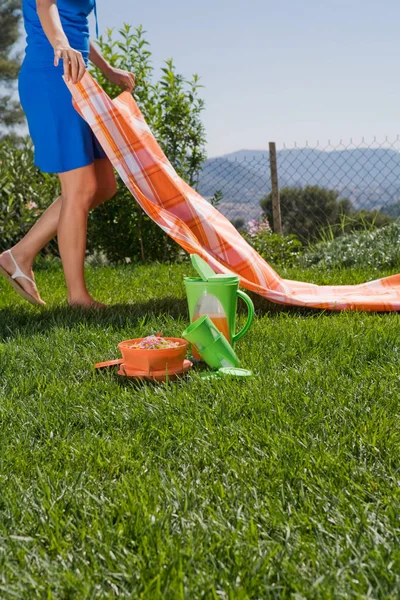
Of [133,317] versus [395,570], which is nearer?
[395,570]

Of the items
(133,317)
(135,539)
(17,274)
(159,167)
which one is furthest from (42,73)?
(135,539)

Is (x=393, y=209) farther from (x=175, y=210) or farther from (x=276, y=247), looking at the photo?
(x=175, y=210)

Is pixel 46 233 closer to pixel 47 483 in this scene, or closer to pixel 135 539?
pixel 47 483

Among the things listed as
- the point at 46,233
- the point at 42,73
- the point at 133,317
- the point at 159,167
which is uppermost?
the point at 42,73

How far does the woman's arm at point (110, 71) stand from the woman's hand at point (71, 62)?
550 mm

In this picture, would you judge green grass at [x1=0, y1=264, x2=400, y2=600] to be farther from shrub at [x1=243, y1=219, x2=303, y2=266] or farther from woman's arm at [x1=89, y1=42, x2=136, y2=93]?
shrub at [x1=243, y1=219, x2=303, y2=266]

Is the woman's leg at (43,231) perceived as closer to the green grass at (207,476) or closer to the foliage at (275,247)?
the green grass at (207,476)

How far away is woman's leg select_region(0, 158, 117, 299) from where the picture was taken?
11.3 feet

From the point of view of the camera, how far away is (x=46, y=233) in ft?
11.5

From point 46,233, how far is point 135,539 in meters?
2.46

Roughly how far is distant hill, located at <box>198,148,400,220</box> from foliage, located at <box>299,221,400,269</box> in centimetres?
269

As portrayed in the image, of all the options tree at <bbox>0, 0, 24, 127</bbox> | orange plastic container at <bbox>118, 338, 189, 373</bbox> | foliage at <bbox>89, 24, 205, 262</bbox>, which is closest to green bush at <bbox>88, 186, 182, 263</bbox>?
foliage at <bbox>89, 24, 205, 262</bbox>

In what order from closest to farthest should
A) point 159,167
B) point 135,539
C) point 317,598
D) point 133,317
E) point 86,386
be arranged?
point 317,598 → point 135,539 → point 86,386 → point 133,317 → point 159,167

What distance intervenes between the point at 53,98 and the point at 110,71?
2.02 feet
